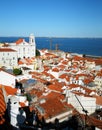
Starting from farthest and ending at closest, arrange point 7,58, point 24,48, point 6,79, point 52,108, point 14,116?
point 24,48
point 7,58
point 6,79
point 52,108
point 14,116

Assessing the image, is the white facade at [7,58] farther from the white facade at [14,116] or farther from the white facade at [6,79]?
the white facade at [14,116]

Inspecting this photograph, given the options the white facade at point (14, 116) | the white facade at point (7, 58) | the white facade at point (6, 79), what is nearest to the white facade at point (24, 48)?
the white facade at point (7, 58)

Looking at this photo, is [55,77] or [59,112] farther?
[55,77]

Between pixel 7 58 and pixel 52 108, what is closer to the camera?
pixel 52 108

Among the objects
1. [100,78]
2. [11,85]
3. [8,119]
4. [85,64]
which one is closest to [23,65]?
[100,78]

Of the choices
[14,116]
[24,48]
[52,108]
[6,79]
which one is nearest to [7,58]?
[24,48]

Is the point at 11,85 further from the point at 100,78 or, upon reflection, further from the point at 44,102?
the point at 100,78

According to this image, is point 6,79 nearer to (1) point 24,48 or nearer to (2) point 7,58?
(2) point 7,58

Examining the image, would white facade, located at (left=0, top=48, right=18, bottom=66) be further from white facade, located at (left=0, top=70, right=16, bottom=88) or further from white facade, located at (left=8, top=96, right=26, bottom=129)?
white facade, located at (left=8, top=96, right=26, bottom=129)

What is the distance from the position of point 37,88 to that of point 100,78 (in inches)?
468

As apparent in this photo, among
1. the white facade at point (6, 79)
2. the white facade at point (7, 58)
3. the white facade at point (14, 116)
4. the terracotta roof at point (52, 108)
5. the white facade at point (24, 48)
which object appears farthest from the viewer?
the white facade at point (24, 48)

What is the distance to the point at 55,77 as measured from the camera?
3612 cm

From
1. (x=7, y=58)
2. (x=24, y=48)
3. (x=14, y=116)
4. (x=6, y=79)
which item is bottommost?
(x=7, y=58)

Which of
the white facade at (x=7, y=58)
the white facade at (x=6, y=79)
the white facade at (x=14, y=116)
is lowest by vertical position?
the white facade at (x=7, y=58)
